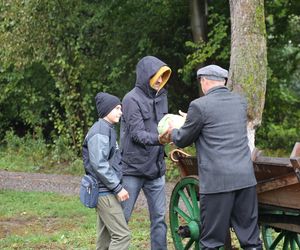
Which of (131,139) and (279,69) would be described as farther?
(279,69)

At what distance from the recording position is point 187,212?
566cm

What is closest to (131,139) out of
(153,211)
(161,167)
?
(161,167)

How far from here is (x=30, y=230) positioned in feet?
26.8

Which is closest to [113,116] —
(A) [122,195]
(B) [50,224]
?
(A) [122,195]

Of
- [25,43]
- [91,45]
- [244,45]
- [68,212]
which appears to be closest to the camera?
[244,45]

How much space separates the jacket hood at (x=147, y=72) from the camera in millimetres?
5633

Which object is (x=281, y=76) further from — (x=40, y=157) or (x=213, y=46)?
(x=40, y=157)

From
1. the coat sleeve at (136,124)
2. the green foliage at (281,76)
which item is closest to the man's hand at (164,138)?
A: the coat sleeve at (136,124)

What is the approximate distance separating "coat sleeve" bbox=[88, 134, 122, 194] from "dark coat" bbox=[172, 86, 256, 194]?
2.62 ft

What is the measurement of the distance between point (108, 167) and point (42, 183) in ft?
26.3

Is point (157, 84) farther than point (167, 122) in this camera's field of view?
Yes

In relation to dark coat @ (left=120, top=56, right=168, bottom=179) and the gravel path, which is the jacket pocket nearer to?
dark coat @ (left=120, top=56, right=168, bottom=179)

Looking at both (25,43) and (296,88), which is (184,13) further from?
(296,88)

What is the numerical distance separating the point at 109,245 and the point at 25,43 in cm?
1084
